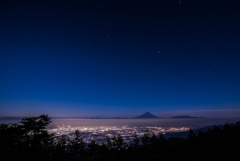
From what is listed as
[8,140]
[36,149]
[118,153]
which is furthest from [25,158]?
[118,153]

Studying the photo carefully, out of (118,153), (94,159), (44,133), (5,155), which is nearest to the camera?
(5,155)

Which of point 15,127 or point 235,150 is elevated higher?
point 15,127

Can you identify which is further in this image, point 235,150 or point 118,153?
point 118,153

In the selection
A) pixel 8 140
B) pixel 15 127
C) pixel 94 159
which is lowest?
pixel 94 159

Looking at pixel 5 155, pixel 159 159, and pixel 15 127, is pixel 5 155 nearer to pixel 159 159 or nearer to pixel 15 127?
pixel 15 127

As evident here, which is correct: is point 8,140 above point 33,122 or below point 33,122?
below

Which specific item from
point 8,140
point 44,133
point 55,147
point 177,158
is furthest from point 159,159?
point 8,140

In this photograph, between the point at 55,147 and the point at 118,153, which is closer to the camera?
the point at 55,147

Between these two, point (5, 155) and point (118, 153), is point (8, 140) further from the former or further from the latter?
point (118, 153)

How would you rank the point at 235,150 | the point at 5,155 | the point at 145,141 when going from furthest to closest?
the point at 145,141, the point at 235,150, the point at 5,155
